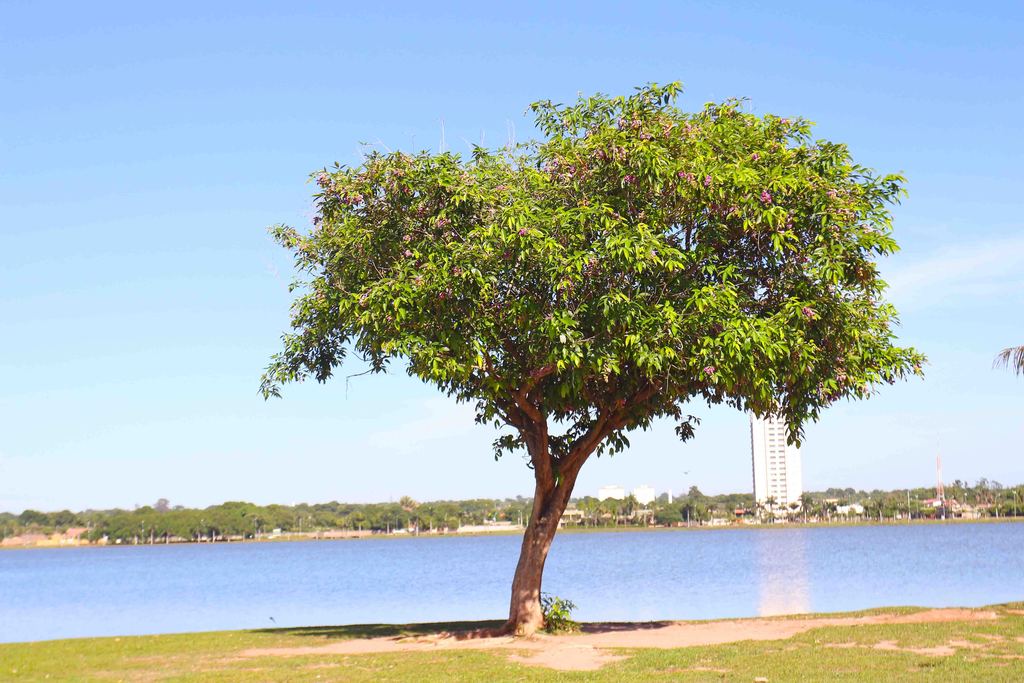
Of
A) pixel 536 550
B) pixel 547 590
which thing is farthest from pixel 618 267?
pixel 547 590

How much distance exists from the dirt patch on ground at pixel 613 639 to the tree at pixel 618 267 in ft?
4.78

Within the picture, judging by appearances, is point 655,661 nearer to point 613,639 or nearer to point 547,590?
point 613,639

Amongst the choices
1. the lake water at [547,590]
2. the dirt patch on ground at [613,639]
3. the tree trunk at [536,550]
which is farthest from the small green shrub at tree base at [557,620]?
the lake water at [547,590]

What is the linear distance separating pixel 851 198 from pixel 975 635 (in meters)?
7.61

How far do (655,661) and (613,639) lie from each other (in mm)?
3406

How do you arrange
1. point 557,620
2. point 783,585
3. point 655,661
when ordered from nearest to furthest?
1. point 655,661
2. point 557,620
3. point 783,585

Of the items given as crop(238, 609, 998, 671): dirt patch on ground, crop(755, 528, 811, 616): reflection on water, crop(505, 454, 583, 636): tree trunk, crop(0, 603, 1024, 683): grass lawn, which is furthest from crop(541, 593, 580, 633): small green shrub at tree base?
crop(755, 528, 811, 616): reflection on water

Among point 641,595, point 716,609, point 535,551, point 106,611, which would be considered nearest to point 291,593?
point 106,611

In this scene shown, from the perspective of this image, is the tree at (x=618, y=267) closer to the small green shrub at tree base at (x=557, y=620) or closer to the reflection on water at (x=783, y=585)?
the small green shrub at tree base at (x=557, y=620)

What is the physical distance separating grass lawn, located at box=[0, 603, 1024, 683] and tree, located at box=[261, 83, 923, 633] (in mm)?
4040

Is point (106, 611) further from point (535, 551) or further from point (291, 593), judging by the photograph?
point (535, 551)

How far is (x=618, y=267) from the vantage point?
17.8 meters

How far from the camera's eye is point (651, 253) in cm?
1686

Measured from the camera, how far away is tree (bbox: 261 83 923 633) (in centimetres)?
1734
